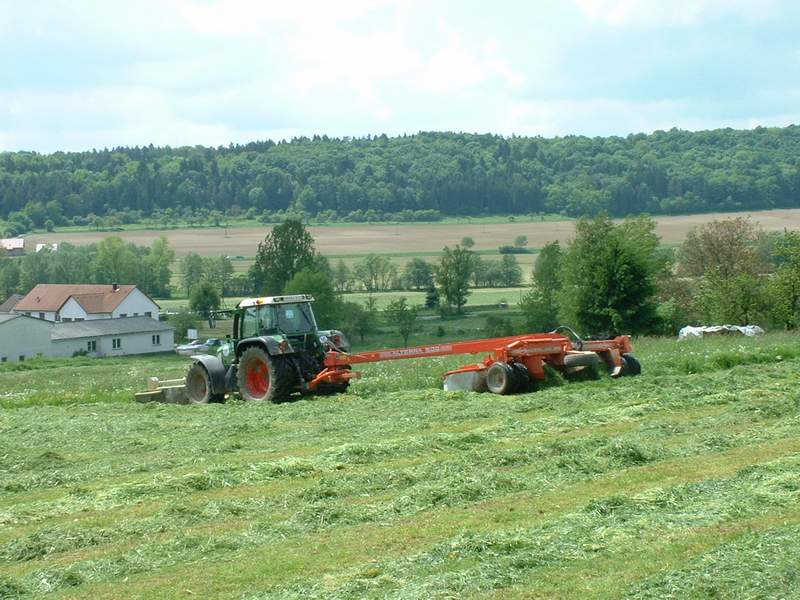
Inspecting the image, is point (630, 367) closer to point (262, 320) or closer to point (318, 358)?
point (318, 358)

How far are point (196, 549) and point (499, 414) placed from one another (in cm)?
834

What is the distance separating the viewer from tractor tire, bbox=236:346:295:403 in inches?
804

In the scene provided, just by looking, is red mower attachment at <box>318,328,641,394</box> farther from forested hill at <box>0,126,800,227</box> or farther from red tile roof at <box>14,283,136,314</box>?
forested hill at <box>0,126,800,227</box>

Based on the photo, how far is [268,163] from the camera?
13388 centimetres

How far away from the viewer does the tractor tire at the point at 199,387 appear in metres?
21.6

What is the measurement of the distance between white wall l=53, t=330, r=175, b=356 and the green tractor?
51594 mm

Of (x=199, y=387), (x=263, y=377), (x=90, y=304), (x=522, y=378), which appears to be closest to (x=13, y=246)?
(x=90, y=304)

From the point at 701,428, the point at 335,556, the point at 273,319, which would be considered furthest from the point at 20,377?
the point at 335,556

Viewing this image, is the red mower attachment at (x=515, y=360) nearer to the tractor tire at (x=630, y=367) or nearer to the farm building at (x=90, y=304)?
the tractor tire at (x=630, y=367)

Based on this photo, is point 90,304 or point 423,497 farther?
point 90,304

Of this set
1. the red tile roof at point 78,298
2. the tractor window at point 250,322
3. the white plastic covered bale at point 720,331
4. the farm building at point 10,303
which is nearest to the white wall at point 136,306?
the red tile roof at point 78,298

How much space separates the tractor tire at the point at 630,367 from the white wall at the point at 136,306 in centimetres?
6451

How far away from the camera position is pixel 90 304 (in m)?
81.4

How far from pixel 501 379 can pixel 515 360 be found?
1.56 ft
